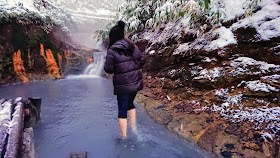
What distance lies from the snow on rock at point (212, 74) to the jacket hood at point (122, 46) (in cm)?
203

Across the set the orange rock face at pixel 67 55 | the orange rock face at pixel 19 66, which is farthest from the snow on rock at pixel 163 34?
the orange rock face at pixel 19 66

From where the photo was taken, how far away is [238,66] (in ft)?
9.93

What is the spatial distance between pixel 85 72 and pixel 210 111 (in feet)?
28.8

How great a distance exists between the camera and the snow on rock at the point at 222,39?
3.31m

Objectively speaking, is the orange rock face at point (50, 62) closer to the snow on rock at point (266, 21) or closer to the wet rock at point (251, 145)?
the snow on rock at point (266, 21)

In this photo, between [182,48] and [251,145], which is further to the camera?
[182,48]

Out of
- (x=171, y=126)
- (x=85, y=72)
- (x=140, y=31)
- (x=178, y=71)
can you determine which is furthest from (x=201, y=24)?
(x=85, y=72)

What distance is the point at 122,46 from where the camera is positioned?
6.83 feet

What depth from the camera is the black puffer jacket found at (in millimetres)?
2078

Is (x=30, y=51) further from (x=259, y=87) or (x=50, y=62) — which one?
(x=259, y=87)

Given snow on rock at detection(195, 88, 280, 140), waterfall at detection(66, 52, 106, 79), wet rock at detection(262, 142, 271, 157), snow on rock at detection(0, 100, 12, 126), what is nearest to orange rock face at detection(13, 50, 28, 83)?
waterfall at detection(66, 52, 106, 79)

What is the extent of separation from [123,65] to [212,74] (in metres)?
2.18

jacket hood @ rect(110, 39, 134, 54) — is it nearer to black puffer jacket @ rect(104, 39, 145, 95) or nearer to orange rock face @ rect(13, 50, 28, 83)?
black puffer jacket @ rect(104, 39, 145, 95)

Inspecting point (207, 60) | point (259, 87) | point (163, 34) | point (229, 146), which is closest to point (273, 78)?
point (259, 87)
